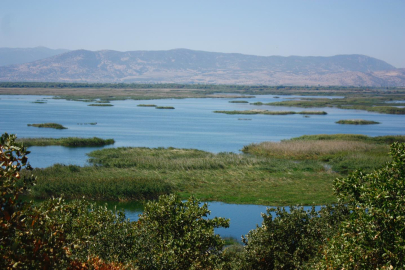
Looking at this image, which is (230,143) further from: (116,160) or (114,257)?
(114,257)

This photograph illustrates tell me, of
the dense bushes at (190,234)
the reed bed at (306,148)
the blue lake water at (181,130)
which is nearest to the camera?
the dense bushes at (190,234)

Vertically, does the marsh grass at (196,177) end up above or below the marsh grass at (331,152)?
below

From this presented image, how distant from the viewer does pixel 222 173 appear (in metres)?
34.4

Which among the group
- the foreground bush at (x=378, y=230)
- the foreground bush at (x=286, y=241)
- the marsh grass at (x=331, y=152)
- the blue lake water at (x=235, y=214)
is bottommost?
the blue lake water at (x=235, y=214)

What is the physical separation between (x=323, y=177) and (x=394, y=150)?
25117 millimetres

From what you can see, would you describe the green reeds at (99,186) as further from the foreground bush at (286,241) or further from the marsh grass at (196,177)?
the foreground bush at (286,241)

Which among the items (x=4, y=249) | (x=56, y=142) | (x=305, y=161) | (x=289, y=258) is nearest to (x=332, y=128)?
(x=305, y=161)

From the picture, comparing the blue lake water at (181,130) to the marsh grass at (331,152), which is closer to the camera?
the marsh grass at (331,152)

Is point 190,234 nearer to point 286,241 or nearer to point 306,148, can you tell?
point 286,241

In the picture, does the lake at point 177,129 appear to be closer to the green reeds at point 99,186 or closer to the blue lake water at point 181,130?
the blue lake water at point 181,130

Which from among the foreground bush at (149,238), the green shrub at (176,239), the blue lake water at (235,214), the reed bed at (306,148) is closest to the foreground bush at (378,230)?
the green shrub at (176,239)

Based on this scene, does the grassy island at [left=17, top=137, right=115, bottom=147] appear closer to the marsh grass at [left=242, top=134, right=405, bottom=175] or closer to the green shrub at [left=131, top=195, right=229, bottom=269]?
the marsh grass at [left=242, top=134, right=405, bottom=175]

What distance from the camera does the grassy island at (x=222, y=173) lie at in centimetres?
2789

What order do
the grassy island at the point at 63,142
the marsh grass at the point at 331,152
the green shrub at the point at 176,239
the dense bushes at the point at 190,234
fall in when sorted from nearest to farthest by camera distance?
the dense bushes at the point at 190,234, the green shrub at the point at 176,239, the marsh grass at the point at 331,152, the grassy island at the point at 63,142
